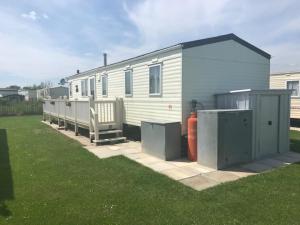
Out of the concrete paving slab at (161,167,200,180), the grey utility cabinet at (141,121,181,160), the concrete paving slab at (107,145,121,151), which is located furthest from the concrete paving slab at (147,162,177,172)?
the concrete paving slab at (107,145,121,151)

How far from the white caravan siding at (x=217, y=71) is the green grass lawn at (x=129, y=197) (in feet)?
9.16

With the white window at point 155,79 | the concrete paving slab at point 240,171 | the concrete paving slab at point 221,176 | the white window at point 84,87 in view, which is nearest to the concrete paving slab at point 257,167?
the concrete paving slab at point 240,171

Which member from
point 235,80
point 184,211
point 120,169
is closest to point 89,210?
point 184,211

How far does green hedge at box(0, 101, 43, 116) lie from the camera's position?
22.7 metres

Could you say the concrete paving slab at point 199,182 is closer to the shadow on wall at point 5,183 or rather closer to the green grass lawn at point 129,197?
the green grass lawn at point 129,197

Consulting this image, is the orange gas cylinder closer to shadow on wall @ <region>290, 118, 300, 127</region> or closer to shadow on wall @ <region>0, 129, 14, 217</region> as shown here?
shadow on wall @ <region>0, 129, 14, 217</region>

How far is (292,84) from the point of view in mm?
13211

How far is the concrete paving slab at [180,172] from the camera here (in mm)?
5352

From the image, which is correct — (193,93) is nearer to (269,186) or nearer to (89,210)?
(269,186)

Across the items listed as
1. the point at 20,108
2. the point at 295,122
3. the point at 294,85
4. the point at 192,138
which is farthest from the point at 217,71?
the point at 20,108

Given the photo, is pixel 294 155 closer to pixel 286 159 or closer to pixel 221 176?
pixel 286 159

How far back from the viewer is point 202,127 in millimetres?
6133

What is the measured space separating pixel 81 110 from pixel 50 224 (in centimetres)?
722

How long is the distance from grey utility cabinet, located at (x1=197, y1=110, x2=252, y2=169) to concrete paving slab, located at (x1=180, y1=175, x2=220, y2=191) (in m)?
0.77
